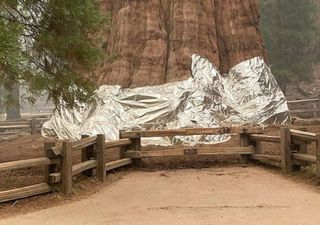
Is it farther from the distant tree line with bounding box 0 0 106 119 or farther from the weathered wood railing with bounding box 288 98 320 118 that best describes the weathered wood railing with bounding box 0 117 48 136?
the weathered wood railing with bounding box 288 98 320 118

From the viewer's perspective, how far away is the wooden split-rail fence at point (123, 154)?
23.8 feet

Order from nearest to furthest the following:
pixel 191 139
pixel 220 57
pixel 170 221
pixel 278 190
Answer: pixel 170 221 < pixel 278 190 < pixel 191 139 < pixel 220 57

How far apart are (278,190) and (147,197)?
2.39m

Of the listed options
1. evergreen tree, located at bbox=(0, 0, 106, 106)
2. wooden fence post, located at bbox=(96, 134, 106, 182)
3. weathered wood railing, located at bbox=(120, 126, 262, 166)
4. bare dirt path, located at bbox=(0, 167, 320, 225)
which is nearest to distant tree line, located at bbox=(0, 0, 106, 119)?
evergreen tree, located at bbox=(0, 0, 106, 106)

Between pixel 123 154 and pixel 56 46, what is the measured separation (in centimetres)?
338

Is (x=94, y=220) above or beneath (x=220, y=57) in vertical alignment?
beneath

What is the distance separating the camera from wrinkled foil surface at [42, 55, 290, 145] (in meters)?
13.9

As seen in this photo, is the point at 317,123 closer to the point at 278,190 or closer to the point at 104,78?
the point at 104,78

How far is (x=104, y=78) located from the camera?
15.5 meters

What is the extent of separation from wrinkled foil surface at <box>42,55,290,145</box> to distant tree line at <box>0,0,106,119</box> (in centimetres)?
451

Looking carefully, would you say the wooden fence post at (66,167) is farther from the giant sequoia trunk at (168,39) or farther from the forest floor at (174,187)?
the giant sequoia trunk at (168,39)

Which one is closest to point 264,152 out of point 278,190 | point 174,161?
point 174,161

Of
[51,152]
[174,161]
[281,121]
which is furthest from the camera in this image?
[281,121]

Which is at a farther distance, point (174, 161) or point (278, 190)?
point (174, 161)
